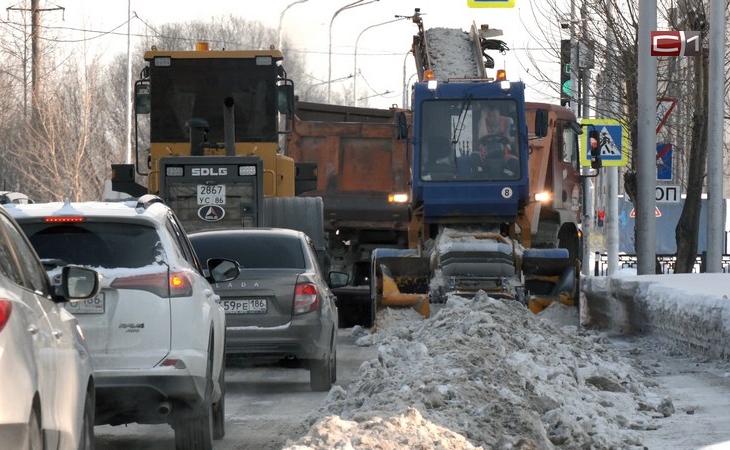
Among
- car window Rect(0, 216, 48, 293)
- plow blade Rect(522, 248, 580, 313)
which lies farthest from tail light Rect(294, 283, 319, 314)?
car window Rect(0, 216, 48, 293)

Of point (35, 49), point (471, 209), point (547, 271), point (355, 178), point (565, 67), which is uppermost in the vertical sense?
point (35, 49)

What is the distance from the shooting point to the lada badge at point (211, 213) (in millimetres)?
20161

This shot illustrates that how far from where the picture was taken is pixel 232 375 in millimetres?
15156

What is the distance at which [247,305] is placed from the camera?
44.1 feet

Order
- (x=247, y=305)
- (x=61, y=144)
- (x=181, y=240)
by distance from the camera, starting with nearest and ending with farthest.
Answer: (x=181, y=240) < (x=247, y=305) < (x=61, y=144)

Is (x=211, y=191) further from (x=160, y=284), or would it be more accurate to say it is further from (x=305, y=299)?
(x=160, y=284)

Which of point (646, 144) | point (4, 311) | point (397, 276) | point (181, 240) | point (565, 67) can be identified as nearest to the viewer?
point (4, 311)

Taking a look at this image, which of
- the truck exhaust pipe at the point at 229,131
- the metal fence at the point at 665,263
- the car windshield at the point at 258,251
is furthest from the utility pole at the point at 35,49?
the car windshield at the point at 258,251

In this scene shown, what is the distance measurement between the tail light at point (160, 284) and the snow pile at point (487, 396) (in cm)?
110

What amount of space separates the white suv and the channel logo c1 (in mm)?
14825

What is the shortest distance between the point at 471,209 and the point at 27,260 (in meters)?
13.4

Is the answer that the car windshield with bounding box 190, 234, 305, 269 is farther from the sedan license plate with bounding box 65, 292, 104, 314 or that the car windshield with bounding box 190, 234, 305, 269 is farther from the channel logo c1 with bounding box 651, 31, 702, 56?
the channel logo c1 with bounding box 651, 31, 702, 56

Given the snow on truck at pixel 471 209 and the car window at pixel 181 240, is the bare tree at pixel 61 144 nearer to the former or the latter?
the snow on truck at pixel 471 209

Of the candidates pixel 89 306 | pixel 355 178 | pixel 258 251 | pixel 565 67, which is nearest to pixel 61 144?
pixel 565 67
